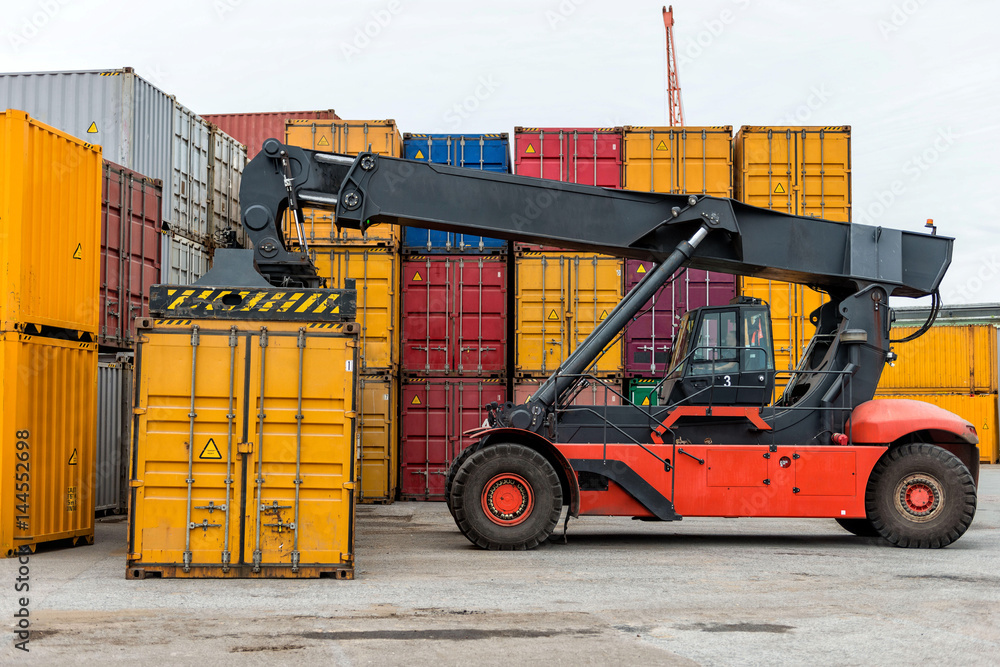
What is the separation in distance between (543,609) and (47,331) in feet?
22.2

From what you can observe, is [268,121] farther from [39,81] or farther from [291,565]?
[291,565]

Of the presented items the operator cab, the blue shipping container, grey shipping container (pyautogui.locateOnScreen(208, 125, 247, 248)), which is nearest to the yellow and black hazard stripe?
the operator cab

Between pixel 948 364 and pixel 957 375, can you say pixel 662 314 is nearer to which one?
pixel 948 364

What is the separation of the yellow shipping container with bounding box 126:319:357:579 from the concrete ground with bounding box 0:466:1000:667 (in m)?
0.31

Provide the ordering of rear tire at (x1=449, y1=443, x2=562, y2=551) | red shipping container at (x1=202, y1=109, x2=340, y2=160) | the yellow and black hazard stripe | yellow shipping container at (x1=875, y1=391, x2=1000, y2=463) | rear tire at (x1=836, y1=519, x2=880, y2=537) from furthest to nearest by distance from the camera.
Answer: yellow shipping container at (x1=875, y1=391, x2=1000, y2=463) < red shipping container at (x1=202, y1=109, x2=340, y2=160) < rear tire at (x1=836, y1=519, x2=880, y2=537) < rear tire at (x1=449, y1=443, x2=562, y2=551) < the yellow and black hazard stripe

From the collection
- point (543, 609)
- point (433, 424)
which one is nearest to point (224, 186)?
point (433, 424)

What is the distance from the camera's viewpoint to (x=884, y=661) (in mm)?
6320

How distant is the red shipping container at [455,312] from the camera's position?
18.3 meters

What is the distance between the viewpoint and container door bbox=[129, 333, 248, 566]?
9164 millimetres

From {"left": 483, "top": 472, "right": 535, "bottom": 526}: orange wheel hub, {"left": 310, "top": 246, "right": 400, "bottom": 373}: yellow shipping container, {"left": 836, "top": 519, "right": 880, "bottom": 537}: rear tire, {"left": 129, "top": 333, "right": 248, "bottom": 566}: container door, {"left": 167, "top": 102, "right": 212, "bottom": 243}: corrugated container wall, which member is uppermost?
{"left": 167, "top": 102, "right": 212, "bottom": 243}: corrugated container wall

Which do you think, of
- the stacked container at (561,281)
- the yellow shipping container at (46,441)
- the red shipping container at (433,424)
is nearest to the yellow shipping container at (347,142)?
the stacked container at (561,281)

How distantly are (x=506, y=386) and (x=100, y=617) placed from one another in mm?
11376

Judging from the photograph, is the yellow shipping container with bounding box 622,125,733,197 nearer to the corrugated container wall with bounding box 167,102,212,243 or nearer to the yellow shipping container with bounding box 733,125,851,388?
the yellow shipping container with bounding box 733,125,851,388

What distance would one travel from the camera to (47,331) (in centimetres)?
1104
